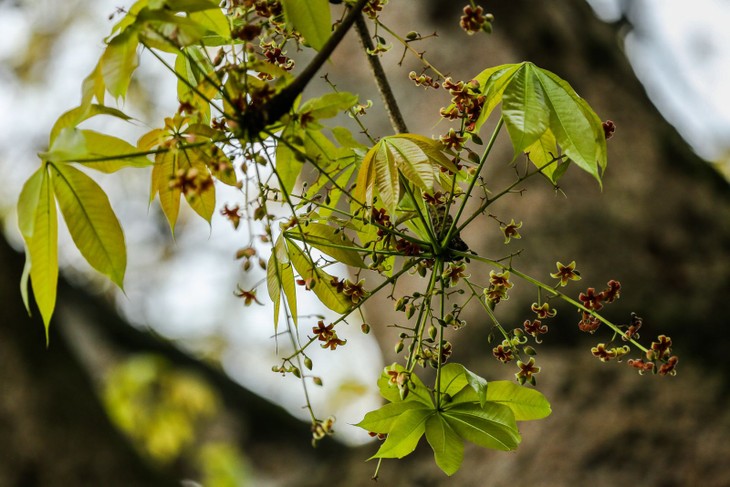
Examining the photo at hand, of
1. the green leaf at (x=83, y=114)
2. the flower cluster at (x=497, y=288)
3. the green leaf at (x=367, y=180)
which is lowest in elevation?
the flower cluster at (x=497, y=288)

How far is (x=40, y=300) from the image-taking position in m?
0.54

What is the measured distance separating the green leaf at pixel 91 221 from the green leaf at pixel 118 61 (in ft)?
0.29

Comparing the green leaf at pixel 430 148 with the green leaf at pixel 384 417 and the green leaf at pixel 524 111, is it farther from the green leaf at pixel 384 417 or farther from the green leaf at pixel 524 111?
the green leaf at pixel 384 417

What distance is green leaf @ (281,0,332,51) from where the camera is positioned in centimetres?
49

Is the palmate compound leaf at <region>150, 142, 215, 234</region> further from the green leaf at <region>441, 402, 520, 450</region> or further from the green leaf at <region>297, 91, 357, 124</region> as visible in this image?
the green leaf at <region>441, 402, 520, 450</region>

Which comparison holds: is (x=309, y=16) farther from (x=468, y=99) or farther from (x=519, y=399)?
(x=519, y=399)

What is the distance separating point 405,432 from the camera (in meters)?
0.60

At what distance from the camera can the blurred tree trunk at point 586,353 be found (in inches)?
→ 62.9

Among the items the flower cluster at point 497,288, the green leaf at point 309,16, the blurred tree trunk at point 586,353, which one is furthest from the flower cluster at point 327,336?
the blurred tree trunk at point 586,353

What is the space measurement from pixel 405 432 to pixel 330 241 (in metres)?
0.17

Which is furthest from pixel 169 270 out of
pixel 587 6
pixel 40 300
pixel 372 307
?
→ pixel 40 300

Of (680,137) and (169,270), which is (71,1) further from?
(680,137)

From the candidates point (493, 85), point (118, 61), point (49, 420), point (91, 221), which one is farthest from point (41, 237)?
point (49, 420)

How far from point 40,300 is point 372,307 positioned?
1.61 metres
